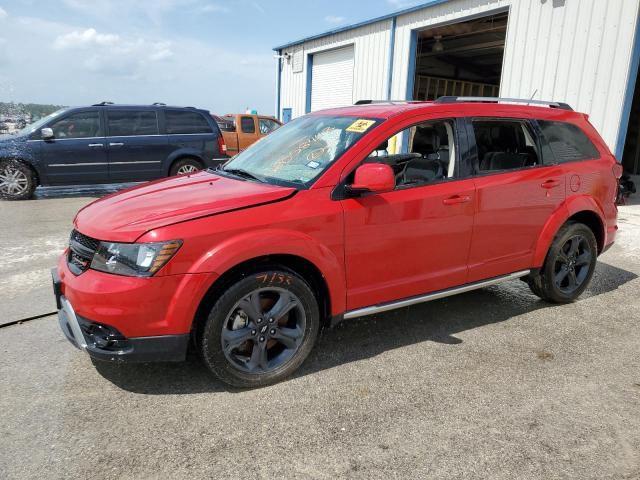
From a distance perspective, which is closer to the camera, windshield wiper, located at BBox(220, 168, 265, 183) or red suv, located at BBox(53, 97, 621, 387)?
red suv, located at BBox(53, 97, 621, 387)

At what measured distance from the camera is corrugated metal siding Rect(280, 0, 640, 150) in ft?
27.2

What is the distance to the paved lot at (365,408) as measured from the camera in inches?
92.1

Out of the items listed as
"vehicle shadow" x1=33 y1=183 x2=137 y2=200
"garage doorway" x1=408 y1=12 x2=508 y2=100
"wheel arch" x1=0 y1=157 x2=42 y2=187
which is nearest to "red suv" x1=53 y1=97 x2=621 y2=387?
"wheel arch" x1=0 y1=157 x2=42 y2=187

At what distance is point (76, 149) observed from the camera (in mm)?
9297

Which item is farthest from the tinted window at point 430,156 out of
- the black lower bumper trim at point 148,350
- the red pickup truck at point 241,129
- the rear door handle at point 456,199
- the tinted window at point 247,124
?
the tinted window at point 247,124

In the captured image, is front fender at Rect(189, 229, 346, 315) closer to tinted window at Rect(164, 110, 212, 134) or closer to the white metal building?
the white metal building

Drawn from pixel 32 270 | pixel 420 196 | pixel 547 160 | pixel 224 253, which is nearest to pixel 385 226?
pixel 420 196

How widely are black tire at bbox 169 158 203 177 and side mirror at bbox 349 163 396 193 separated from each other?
7.65 meters

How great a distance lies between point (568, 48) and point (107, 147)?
8808 mm

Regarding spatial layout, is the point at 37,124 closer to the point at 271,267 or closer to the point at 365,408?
the point at 271,267

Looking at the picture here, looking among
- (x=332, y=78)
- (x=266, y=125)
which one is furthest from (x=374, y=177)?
(x=332, y=78)

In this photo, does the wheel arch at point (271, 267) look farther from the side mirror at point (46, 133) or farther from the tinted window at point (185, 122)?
the side mirror at point (46, 133)

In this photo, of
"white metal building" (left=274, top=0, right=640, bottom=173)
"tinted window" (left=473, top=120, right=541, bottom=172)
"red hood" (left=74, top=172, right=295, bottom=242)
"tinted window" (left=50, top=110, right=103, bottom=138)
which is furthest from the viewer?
"tinted window" (left=50, top=110, right=103, bottom=138)

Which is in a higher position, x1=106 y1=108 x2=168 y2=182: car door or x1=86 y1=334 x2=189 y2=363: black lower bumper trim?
x1=106 y1=108 x2=168 y2=182: car door
